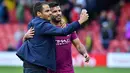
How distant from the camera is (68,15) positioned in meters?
20.5

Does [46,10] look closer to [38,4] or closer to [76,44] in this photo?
[38,4]

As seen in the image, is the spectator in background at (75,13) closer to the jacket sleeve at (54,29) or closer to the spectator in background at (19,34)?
the spectator in background at (19,34)

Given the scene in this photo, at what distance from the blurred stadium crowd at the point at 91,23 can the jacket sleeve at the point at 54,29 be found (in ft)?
34.3

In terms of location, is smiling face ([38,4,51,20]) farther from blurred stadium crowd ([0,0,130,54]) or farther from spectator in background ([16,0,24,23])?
spectator in background ([16,0,24,23])

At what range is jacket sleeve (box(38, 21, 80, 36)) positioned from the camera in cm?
844

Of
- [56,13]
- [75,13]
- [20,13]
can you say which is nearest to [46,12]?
[56,13]

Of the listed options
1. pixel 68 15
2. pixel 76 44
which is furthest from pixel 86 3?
pixel 76 44

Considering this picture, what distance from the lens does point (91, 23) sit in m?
20.6

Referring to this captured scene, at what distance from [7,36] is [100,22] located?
345cm

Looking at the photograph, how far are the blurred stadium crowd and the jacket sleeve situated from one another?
1044 cm

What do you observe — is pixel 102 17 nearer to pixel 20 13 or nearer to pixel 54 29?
pixel 20 13

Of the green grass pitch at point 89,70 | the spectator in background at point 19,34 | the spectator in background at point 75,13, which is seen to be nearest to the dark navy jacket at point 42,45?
the green grass pitch at point 89,70

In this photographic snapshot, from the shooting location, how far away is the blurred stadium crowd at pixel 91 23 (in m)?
19.1

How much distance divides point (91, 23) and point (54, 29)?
12.1 m
